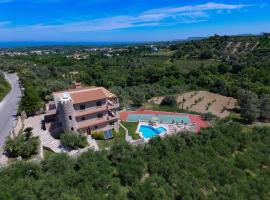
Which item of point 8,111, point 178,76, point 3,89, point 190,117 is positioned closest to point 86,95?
point 8,111

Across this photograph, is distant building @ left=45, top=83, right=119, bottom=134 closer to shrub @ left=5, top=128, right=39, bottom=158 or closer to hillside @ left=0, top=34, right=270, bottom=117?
shrub @ left=5, top=128, right=39, bottom=158

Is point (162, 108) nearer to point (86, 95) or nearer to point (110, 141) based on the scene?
point (110, 141)

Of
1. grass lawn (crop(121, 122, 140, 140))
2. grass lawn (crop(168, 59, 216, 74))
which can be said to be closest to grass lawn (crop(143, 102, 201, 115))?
grass lawn (crop(121, 122, 140, 140))

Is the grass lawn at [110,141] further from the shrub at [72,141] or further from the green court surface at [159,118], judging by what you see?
the green court surface at [159,118]

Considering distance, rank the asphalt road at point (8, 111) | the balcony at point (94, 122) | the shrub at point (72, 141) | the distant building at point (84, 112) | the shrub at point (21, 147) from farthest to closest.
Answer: the asphalt road at point (8, 111) → the balcony at point (94, 122) → the distant building at point (84, 112) → the shrub at point (72, 141) → the shrub at point (21, 147)

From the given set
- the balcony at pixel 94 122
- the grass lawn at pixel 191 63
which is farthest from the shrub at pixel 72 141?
the grass lawn at pixel 191 63

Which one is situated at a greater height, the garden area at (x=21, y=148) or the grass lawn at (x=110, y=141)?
the garden area at (x=21, y=148)
